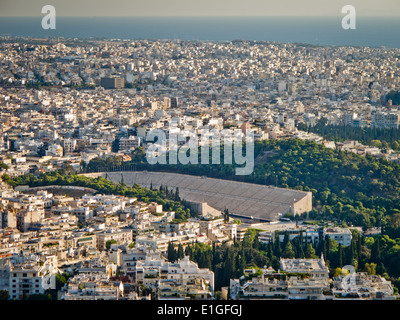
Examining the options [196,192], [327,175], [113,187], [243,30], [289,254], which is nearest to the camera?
[289,254]

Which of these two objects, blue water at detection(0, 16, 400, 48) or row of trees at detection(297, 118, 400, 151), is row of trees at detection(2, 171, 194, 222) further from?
blue water at detection(0, 16, 400, 48)

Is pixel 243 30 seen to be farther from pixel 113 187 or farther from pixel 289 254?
pixel 289 254

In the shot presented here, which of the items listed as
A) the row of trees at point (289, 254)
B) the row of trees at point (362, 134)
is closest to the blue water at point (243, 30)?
the row of trees at point (362, 134)

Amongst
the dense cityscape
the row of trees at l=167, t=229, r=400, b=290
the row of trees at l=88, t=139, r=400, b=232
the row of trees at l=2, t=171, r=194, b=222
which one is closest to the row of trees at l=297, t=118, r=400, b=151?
the dense cityscape

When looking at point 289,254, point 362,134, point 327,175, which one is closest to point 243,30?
point 362,134

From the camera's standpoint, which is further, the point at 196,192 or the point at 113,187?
the point at 196,192
